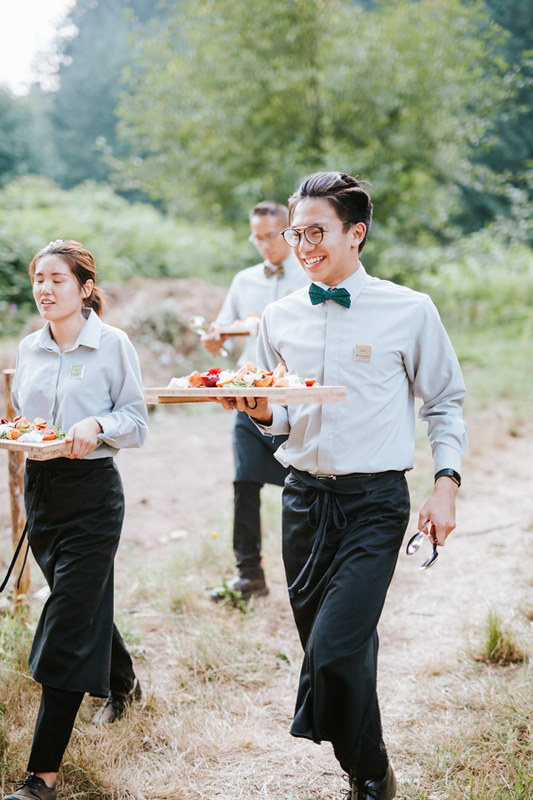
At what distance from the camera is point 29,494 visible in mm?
2998

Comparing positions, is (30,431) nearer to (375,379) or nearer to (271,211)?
(375,379)

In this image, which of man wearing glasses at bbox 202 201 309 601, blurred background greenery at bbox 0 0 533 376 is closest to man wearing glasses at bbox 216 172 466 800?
man wearing glasses at bbox 202 201 309 601

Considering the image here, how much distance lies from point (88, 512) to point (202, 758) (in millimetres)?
1161

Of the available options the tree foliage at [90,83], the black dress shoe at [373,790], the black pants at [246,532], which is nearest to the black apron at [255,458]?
the black pants at [246,532]

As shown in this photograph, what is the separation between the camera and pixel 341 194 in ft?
8.62

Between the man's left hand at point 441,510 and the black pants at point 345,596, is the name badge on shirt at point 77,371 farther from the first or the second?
the man's left hand at point 441,510

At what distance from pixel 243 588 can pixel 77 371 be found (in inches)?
90.7

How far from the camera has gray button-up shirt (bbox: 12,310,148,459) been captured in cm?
297

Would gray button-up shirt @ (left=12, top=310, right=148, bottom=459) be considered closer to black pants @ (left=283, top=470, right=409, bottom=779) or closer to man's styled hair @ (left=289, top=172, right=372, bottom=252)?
black pants @ (left=283, top=470, right=409, bottom=779)

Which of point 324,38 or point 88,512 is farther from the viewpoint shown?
point 324,38

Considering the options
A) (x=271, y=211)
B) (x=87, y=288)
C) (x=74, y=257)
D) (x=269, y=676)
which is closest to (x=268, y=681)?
(x=269, y=676)

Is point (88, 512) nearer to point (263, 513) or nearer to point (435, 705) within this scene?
point (435, 705)

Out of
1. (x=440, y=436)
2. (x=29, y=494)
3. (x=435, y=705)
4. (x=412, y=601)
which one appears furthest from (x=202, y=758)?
(x=412, y=601)

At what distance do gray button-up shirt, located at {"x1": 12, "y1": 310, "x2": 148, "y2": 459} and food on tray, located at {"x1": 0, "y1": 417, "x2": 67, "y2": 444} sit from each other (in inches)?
5.1
